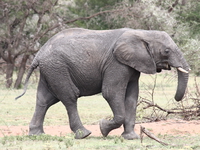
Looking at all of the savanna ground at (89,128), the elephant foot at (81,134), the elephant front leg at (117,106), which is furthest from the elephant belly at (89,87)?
the savanna ground at (89,128)

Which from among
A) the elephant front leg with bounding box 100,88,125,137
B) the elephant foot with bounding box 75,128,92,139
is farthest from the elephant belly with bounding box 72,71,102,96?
the elephant foot with bounding box 75,128,92,139

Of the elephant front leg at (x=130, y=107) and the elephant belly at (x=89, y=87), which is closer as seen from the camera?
the elephant belly at (x=89, y=87)

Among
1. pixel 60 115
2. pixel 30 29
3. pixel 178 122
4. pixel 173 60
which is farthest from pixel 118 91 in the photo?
pixel 30 29

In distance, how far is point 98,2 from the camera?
26406mm

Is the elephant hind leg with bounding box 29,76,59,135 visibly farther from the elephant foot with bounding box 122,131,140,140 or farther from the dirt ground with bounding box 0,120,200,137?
the elephant foot with bounding box 122,131,140,140

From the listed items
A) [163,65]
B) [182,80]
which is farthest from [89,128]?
[182,80]

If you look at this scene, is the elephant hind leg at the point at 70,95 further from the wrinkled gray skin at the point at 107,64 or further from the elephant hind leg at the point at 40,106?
the elephant hind leg at the point at 40,106

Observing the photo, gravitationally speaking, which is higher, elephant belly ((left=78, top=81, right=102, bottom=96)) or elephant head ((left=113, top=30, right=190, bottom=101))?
elephant head ((left=113, top=30, right=190, bottom=101))

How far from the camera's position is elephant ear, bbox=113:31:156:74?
8.44 metres

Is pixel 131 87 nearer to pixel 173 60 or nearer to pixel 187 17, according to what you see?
pixel 173 60

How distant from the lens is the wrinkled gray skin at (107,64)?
848 centimetres

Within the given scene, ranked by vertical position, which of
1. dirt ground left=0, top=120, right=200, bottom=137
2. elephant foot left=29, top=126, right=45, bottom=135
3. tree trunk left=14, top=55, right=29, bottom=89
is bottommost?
tree trunk left=14, top=55, right=29, bottom=89

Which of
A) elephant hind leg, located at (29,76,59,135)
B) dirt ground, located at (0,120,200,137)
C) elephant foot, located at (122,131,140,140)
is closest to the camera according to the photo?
elephant foot, located at (122,131,140,140)

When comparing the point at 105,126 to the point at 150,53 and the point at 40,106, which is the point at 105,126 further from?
the point at 150,53
